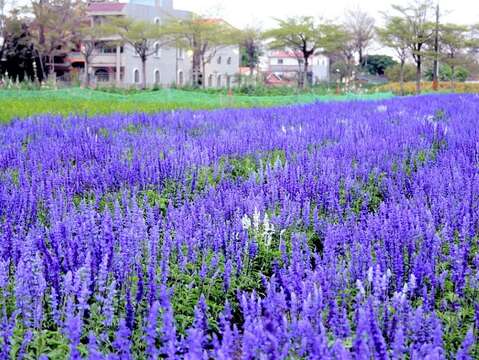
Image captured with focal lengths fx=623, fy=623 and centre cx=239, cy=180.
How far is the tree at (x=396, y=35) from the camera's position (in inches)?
2044

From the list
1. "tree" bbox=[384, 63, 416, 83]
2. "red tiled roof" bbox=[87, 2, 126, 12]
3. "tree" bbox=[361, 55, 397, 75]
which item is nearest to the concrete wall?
"red tiled roof" bbox=[87, 2, 126, 12]

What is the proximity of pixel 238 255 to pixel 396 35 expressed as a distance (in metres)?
52.0

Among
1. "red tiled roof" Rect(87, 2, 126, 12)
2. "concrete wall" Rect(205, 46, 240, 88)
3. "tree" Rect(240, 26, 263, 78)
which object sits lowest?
"concrete wall" Rect(205, 46, 240, 88)

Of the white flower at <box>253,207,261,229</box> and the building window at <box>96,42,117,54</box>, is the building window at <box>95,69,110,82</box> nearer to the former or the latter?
the building window at <box>96,42,117,54</box>

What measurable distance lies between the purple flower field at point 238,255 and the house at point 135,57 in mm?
53844

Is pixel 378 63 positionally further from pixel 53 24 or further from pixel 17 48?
pixel 17 48

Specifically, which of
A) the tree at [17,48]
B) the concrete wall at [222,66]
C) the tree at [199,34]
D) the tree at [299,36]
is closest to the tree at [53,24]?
the tree at [17,48]

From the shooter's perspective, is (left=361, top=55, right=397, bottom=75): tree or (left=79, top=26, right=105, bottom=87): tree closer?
(left=79, top=26, right=105, bottom=87): tree

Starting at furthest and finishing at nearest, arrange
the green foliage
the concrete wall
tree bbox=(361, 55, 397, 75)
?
tree bbox=(361, 55, 397, 75), the concrete wall, the green foliage

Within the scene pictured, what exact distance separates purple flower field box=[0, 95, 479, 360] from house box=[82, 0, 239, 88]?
53844mm

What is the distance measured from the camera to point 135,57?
6538cm

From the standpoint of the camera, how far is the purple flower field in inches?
89.8

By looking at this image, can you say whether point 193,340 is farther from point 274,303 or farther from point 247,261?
point 247,261

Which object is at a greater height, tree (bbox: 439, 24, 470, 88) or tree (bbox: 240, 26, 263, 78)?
tree (bbox: 240, 26, 263, 78)
